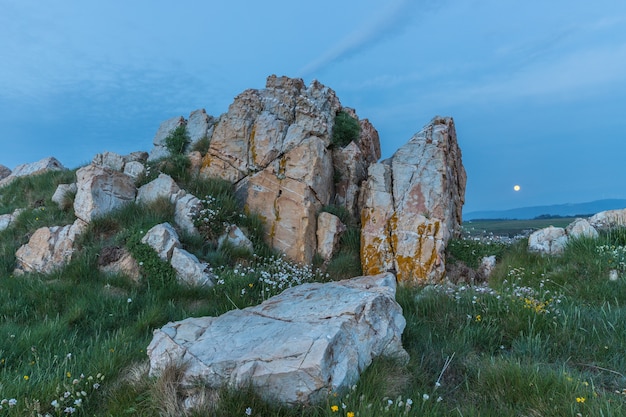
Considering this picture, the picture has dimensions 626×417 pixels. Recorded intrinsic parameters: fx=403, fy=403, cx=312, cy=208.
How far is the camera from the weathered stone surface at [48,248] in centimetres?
946

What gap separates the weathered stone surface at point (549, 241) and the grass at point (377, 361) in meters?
0.33

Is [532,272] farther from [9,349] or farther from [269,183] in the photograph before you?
[9,349]

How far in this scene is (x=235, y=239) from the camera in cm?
1034

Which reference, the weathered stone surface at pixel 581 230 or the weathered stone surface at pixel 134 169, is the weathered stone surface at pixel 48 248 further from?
the weathered stone surface at pixel 581 230

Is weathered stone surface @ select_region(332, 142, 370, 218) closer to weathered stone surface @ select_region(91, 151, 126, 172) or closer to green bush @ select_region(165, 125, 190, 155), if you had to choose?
green bush @ select_region(165, 125, 190, 155)

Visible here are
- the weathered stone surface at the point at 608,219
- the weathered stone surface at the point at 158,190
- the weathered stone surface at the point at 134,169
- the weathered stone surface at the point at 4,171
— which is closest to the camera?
the weathered stone surface at the point at 608,219

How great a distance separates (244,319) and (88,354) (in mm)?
1891

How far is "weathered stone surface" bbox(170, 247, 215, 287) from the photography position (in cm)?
809

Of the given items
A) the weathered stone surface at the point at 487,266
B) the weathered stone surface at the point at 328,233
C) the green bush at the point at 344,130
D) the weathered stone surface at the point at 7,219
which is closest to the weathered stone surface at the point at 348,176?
the green bush at the point at 344,130

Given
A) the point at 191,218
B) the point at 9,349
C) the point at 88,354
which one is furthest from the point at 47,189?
the point at 88,354

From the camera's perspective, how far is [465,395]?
4008 millimetres

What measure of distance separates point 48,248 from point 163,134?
8.80 m

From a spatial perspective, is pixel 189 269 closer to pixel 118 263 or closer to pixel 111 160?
pixel 118 263

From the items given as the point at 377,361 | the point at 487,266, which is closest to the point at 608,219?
the point at 487,266
